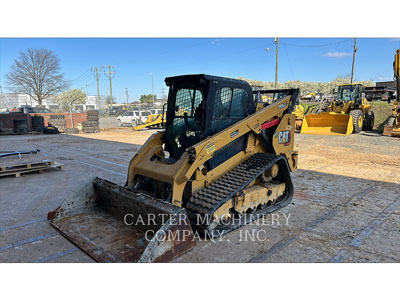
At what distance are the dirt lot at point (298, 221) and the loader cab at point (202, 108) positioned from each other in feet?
4.45

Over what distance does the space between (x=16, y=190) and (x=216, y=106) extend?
15.9 feet

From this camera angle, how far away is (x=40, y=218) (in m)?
4.68

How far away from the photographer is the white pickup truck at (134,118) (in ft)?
76.7

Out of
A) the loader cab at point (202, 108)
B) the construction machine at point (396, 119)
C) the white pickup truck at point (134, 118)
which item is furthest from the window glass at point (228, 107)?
the white pickup truck at point (134, 118)

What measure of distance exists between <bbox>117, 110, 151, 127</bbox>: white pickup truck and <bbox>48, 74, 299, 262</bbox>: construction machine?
62.2ft

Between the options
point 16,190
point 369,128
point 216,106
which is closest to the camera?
point 216,106

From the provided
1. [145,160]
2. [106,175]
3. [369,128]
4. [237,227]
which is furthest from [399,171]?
[369,128]

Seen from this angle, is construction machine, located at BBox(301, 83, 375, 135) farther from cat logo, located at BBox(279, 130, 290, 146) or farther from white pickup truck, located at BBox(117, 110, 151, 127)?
white pickup truck, located at BBox(117, 110, 151, 127)

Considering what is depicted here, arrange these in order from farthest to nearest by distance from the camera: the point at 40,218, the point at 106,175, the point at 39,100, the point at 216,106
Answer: the point at 39,100 < the point at 106,175 < the point at 40,218 < the point at 216,106

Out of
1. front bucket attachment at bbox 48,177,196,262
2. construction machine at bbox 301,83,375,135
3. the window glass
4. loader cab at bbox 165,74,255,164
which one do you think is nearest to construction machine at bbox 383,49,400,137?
construction machine at bbox 301,83,375,135

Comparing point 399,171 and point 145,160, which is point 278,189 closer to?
point 145,160

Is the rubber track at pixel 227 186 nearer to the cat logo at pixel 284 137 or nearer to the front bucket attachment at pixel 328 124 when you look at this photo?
the cat logo at pixel 284 137

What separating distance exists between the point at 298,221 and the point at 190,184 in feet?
5.84

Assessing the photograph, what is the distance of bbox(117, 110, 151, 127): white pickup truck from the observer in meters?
23.4
